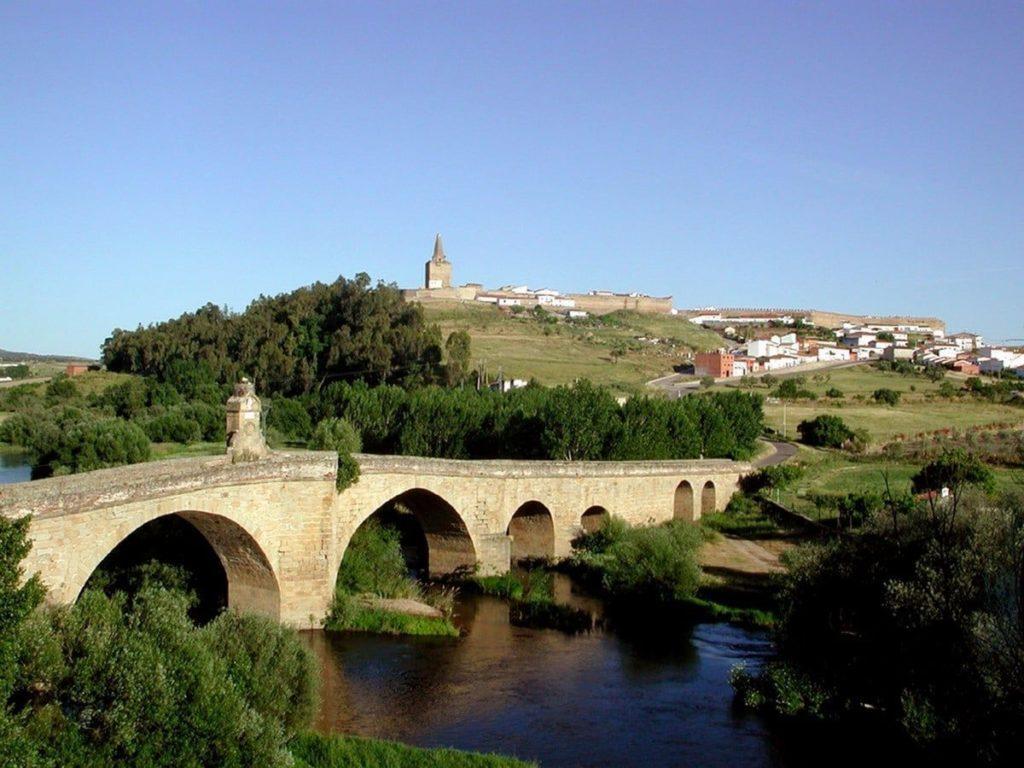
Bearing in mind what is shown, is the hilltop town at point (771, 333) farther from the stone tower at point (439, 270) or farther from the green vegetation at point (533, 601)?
the green vegetation at point (533, 601)

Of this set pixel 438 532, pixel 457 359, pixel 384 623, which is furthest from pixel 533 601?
pixel 457 359

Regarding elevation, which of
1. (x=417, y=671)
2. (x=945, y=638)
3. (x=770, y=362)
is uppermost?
(x=770, y=362)

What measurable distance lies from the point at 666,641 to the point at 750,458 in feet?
72.9

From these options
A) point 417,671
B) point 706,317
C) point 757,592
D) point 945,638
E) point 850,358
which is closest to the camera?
point 945,638

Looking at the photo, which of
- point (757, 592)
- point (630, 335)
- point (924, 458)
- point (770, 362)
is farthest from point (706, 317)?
point (757, 592)

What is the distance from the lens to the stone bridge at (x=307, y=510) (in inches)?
563

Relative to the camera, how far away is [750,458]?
4122cm

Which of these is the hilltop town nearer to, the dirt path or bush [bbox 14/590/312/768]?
the dirt path

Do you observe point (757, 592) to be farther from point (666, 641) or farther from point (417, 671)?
point (417, 671)

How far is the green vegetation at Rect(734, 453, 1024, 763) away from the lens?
1227 centimetres

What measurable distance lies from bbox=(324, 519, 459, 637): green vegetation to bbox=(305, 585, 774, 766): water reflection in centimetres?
44

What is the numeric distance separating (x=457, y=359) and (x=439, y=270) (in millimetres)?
59406

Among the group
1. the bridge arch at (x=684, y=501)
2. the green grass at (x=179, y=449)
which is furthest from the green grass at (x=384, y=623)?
the bridge arch at (x=684, y=501)

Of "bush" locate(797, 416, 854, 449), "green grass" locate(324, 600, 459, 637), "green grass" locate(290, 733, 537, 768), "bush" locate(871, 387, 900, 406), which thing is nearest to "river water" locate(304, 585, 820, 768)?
"green grass" locate(324, 600, 459, 637)
